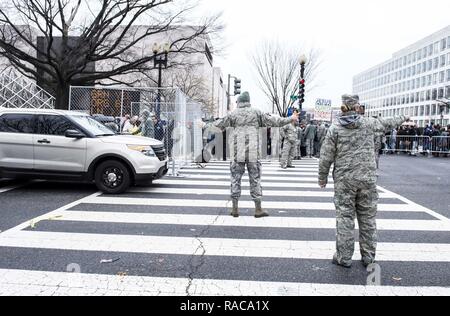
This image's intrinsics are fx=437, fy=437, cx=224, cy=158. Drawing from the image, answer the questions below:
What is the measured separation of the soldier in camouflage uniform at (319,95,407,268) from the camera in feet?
15.3

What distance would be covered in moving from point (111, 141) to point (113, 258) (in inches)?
178

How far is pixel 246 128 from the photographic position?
6934 millimetres

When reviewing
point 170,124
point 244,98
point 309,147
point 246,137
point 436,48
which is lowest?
point 309,147

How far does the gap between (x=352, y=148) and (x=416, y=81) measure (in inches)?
4595

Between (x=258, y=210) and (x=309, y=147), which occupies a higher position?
(x=309, y=147)

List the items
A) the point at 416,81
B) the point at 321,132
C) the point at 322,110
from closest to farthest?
the point at 321,132 → the point at 322,110 → the point at 416,81

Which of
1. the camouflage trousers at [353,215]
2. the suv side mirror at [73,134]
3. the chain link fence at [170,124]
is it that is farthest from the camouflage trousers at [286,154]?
the camouflage trousers at [353,215]

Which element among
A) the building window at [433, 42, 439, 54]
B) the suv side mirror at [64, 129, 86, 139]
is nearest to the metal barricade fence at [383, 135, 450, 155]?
the suv side mirror at [64, 129, 86, 139]

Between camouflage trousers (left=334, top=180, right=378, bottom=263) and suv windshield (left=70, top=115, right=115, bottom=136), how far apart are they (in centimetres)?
618

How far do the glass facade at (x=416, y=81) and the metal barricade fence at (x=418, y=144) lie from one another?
62.5 metres

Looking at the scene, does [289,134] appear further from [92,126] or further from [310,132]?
[92,126]

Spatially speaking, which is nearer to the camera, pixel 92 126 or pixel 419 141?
pixel 92 126

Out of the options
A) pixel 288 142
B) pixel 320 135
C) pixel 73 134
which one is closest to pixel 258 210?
pixel 73 134
